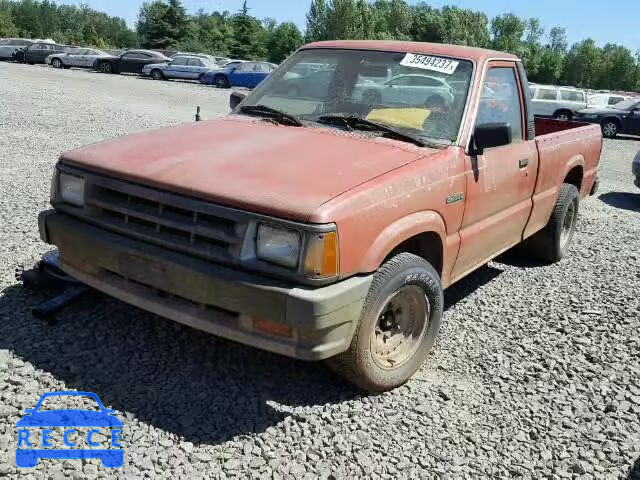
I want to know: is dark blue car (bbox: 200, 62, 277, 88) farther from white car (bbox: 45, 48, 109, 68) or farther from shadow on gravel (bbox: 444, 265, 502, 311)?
shadow on gravel (bbox: 444, 265, 502, 311)

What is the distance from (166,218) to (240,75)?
28055mm

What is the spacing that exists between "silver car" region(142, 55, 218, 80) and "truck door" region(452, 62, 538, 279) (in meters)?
28.8

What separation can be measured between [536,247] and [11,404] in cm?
467

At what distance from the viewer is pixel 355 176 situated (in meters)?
3.13

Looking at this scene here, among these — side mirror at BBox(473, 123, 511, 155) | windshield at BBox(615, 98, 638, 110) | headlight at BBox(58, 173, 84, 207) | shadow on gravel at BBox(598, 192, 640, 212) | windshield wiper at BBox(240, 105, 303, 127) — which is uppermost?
windshield at BBox(615, 98, 638, 110)

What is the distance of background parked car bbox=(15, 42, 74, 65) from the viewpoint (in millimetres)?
37688

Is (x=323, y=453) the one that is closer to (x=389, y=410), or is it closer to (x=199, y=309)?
(x=389, y=410)

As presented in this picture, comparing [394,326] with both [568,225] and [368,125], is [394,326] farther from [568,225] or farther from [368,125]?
[568,225]

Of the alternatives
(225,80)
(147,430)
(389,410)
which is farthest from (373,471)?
(225,80)

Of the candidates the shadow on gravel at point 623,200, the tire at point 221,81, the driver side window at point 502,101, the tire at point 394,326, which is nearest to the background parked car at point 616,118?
the shadow on gravel at point 623,200

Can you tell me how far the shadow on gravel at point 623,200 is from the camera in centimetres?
932

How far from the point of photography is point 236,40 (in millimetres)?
61844

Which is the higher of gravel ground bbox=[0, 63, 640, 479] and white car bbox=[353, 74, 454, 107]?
white car bbox=[353, 74, 454, 107]

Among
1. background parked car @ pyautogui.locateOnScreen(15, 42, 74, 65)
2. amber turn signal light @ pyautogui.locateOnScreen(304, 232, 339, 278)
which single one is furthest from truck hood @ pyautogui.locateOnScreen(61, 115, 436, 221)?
background parked car @ pyautogui.locateOnScreen(15, 42, 74, 65)
